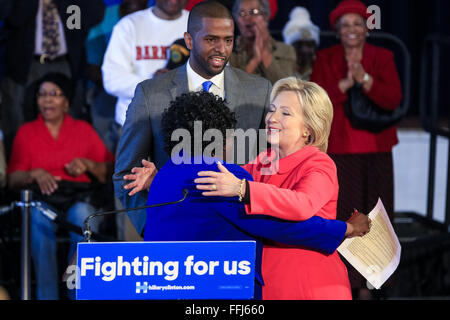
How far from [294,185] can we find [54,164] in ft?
7.45

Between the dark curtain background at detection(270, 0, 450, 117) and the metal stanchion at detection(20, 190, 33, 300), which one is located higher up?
the dark curtain background at detection(270, 0, 450, 117)

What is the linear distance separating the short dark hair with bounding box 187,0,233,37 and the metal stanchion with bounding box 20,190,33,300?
1317mm

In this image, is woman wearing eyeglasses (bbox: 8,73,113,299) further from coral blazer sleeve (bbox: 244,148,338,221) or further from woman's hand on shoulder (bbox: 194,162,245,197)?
woman's hand on shoulder (bbox: 194,162,245,197)

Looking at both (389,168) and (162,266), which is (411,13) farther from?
(162,266)

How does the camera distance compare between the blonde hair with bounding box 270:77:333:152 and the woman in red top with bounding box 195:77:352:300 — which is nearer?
the woman in red top with bounding box 195:77:352:300

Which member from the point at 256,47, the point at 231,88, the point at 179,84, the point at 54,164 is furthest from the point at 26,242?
the point at 256,47

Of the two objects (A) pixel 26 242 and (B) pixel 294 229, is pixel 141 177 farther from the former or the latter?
(A) pixel 26 242

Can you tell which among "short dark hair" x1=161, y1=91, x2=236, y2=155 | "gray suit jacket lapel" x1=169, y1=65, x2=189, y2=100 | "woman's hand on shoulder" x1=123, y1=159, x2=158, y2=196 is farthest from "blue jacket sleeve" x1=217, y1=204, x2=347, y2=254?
"gray suit jacket lapel" x1=169, y1=65, x2=189, y2=100

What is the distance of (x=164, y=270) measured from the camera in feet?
7.55

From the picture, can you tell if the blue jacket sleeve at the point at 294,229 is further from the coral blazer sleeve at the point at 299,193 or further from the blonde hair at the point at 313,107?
the blonde hair at the point at 313,107

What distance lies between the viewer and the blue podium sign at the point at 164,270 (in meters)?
2.28

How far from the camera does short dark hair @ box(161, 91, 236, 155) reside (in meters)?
2.45

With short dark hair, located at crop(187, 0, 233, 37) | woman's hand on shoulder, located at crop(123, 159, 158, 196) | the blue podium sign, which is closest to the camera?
the blue podium sign
